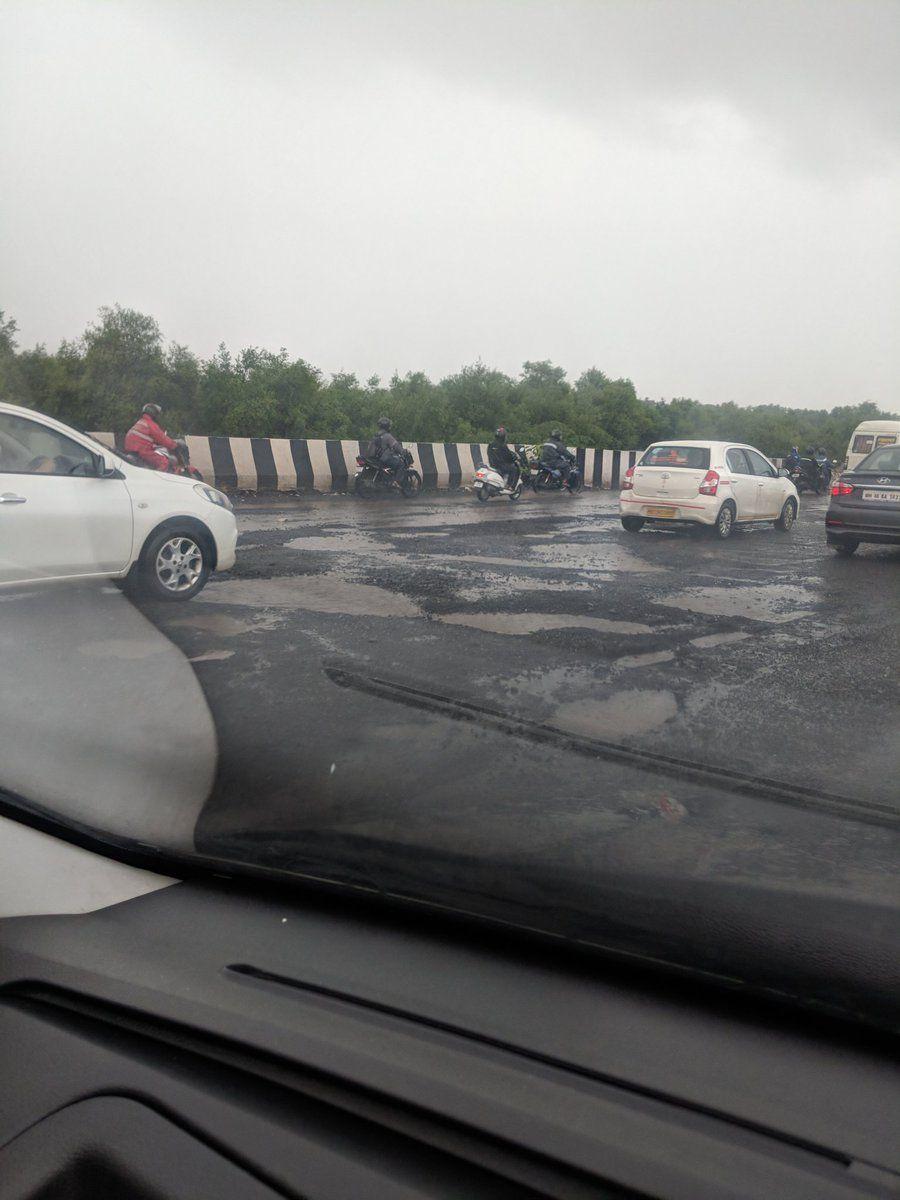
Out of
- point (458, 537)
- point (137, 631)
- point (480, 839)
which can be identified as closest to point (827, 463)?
point (458, 537)

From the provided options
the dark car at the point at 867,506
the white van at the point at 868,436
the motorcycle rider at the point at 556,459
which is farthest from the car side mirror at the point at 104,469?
the white van at the point at 868,436

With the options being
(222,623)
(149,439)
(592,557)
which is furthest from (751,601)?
(149,439)

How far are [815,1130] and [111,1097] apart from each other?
1.01 metres

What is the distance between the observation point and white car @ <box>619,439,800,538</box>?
41.5ft

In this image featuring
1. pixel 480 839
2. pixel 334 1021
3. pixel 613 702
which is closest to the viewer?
pixel 334 1021

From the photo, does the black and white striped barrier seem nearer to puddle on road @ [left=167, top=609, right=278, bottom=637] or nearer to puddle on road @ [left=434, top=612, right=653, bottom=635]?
puddle on road @ [left=167, top=609, right=278, bottom=637]

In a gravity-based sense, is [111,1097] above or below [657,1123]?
below

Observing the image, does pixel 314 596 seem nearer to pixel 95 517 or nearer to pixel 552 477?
pixel 95 517

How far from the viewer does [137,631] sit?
548 centimetres

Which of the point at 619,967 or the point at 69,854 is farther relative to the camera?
the point at 69,854

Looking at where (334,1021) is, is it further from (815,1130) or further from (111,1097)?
(815,1130)

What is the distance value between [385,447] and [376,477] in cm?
59

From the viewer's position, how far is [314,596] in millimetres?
6773

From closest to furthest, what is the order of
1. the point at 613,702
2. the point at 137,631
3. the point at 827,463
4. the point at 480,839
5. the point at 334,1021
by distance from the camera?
the point at 334,1021
the point at 480,839
the point at 613,702
the point at 137,631
the point at 827,463
